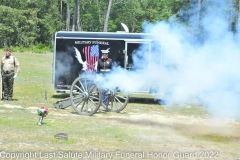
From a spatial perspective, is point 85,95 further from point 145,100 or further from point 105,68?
point 145,100

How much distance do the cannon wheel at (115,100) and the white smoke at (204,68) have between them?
264 millimetres

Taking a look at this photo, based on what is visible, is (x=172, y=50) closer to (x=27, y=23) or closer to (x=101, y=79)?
(x=101, y=79)

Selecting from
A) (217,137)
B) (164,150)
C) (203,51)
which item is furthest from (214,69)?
(164,150)

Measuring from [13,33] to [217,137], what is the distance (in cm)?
5061

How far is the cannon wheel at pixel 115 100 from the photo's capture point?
1357 centimetres

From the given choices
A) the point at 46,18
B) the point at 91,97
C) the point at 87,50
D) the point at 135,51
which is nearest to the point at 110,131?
the point at 91,97

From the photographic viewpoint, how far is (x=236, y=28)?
12.7 meters

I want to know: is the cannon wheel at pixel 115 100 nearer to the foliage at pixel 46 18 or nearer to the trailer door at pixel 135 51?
the trailer door at pixel 135 51

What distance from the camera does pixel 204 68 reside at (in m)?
12.4

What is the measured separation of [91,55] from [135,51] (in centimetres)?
169

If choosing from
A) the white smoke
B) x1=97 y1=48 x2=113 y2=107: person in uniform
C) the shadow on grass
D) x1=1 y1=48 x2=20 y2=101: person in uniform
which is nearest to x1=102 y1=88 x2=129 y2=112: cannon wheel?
x1=97 y1=48 x2=113 y2=107: person in uniform

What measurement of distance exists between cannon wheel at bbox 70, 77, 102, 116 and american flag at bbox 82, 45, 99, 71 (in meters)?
3.17

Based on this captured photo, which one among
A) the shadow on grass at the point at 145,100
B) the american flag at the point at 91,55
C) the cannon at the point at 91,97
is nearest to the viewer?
the cannon at the point at 91,97

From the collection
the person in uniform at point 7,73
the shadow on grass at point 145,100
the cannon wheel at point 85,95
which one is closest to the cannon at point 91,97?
the cannon wheel at point 85,95
